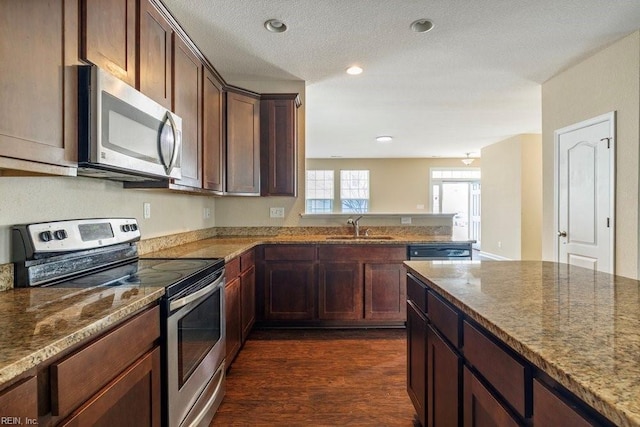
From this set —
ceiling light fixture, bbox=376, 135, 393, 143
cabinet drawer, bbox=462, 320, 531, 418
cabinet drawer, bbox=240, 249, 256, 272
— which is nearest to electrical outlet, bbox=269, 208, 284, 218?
cabinet drawer, bbox=240, 249, 256, 272

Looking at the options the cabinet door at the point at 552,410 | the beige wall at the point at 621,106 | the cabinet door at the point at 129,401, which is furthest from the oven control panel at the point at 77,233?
the beige wall at the point at 621,106

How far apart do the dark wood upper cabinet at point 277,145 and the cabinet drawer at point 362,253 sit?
27.4 inches

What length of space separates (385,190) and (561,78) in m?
5.82

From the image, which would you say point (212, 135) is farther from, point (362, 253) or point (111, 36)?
point (362, 253)

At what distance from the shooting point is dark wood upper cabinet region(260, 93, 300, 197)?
10.9ft

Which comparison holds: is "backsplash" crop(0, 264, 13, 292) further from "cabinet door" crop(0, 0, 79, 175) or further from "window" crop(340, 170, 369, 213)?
"window" crop(340, 170, 369, 213)

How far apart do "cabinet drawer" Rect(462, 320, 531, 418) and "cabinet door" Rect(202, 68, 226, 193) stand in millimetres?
2150

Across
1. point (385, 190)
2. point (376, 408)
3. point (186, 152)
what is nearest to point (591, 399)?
point (376, 408)

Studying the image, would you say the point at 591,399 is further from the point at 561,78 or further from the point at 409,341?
the point at 561,78

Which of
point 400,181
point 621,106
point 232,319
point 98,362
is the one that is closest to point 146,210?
point 232,319

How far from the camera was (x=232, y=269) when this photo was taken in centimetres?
231

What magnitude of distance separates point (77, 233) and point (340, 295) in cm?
215

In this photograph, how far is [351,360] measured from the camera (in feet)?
8.21

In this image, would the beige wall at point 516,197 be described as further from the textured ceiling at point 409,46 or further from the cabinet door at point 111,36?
the cabinet door at point 111,36
